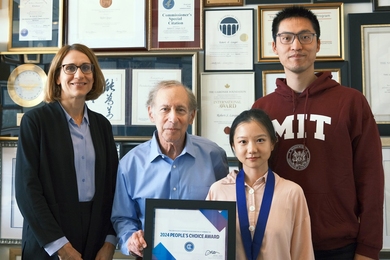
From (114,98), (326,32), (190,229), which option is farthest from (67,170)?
(326,32)

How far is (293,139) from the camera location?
141cm

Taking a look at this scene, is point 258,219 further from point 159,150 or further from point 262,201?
point 159,150

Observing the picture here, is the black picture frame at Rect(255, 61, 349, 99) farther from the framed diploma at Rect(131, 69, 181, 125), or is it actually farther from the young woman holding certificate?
the young woman holding certificate

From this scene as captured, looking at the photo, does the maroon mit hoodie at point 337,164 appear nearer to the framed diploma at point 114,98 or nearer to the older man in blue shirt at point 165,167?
the older man in blue shirt at point 165,167

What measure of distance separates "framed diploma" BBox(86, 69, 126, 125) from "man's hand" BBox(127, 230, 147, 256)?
100cm

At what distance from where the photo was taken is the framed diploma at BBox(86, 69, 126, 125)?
7.31ft

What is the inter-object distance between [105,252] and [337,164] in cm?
94

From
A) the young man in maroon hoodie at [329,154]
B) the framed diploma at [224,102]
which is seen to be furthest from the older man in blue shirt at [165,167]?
the framed diploma at [224,102]

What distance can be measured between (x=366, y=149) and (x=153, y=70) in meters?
1.26

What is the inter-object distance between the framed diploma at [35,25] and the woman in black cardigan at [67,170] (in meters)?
0.79

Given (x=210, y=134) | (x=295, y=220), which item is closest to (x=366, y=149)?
(x=295, y=220)

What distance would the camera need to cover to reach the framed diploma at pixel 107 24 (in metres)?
2.22

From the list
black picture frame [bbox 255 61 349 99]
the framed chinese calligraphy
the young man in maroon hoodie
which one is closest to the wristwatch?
the framed chinese calligraphy

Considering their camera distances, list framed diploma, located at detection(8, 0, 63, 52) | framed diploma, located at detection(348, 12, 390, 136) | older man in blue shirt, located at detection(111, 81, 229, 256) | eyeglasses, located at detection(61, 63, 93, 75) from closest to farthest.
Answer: older man in blue shirt, located at detection(111, 81, 229, 256) → eyeglasses, located at detection(61, 63, 93, 75) → framed diploma, located at detection(348, 12, 390, 136) → framed diploma, located at detection(8, 0, 63, 52)
